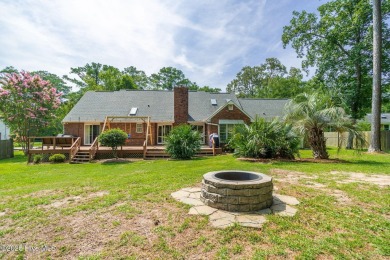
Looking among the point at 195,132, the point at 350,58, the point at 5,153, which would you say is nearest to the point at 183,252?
the point at 195,132

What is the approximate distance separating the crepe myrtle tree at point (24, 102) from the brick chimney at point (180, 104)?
1173 centimetres

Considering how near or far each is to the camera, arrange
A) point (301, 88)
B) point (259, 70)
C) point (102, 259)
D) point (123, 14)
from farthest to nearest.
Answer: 1. point (259, 70)
2. point (301, 88)
3. point (123, 14)
4. point (102, 259)

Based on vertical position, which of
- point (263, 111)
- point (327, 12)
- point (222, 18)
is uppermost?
point (327, 12)

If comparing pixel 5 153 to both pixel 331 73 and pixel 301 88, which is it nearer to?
pixel 331 73

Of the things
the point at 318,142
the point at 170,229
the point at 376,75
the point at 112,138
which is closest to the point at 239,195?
the point at 170,229

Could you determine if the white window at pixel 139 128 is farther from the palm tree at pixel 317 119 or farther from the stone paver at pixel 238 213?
the stone paver at pixel 238 213

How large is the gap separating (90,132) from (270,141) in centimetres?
1506

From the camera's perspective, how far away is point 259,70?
4044 centimetres

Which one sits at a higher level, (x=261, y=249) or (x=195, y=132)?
(x=195, y=132)

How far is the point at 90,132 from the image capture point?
18.0 meters

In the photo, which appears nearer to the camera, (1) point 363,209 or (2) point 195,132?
Result: (1) point 363,209

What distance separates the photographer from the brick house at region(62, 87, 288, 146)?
56.4 feet

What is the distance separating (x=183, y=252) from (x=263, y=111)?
21.0 metres

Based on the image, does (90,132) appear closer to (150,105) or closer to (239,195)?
(150,105)
